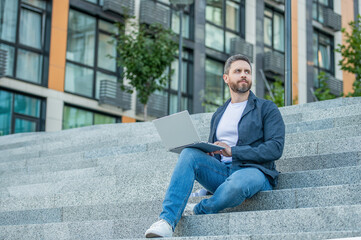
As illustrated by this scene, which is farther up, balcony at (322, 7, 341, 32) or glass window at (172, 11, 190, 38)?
balcony at (322, 7, 341, 32)

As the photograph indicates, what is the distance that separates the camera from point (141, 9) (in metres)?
25.7

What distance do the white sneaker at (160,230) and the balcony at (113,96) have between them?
730 inches

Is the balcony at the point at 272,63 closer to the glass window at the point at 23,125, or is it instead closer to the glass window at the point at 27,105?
the glass window at the point at 27,105

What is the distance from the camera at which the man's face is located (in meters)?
6.14

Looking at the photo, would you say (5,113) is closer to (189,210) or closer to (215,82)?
(215,82)

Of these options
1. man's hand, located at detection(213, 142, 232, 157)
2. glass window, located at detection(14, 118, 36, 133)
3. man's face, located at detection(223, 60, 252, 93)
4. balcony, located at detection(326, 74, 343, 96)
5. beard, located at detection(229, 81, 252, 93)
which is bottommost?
man's hand, located at detection(213, 142, 232, 157)

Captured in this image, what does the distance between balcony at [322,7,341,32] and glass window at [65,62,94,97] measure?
15777 millimetres

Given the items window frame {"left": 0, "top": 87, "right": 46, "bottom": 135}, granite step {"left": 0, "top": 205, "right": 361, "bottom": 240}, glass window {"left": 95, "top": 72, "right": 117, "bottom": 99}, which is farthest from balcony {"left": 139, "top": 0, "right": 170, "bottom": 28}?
granite step {"left": 0, "top": 205, "right": 361, "bottom": 240}

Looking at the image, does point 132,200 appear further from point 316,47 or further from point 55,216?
point 316,47

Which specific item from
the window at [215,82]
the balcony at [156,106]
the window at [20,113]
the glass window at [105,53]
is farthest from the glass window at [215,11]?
the window at [20,113]

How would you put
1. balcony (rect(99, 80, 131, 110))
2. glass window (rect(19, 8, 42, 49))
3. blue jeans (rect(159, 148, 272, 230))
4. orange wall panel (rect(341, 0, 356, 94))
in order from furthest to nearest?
orange wall panel (rect(341, 0, 356, 94)) → balcony (rect(99, 80, 131, 110)) → glass window (rect(19, 8, 42, 49)) → blue jeans (rect(159, 148, 272, 230))

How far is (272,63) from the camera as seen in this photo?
31078 millimetres

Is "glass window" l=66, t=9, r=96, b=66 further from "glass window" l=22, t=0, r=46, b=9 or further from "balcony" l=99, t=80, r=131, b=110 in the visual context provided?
"glass window" l=22, t=0, r=46, b=9

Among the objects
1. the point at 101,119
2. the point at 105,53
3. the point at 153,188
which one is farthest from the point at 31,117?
the point at 153,188
